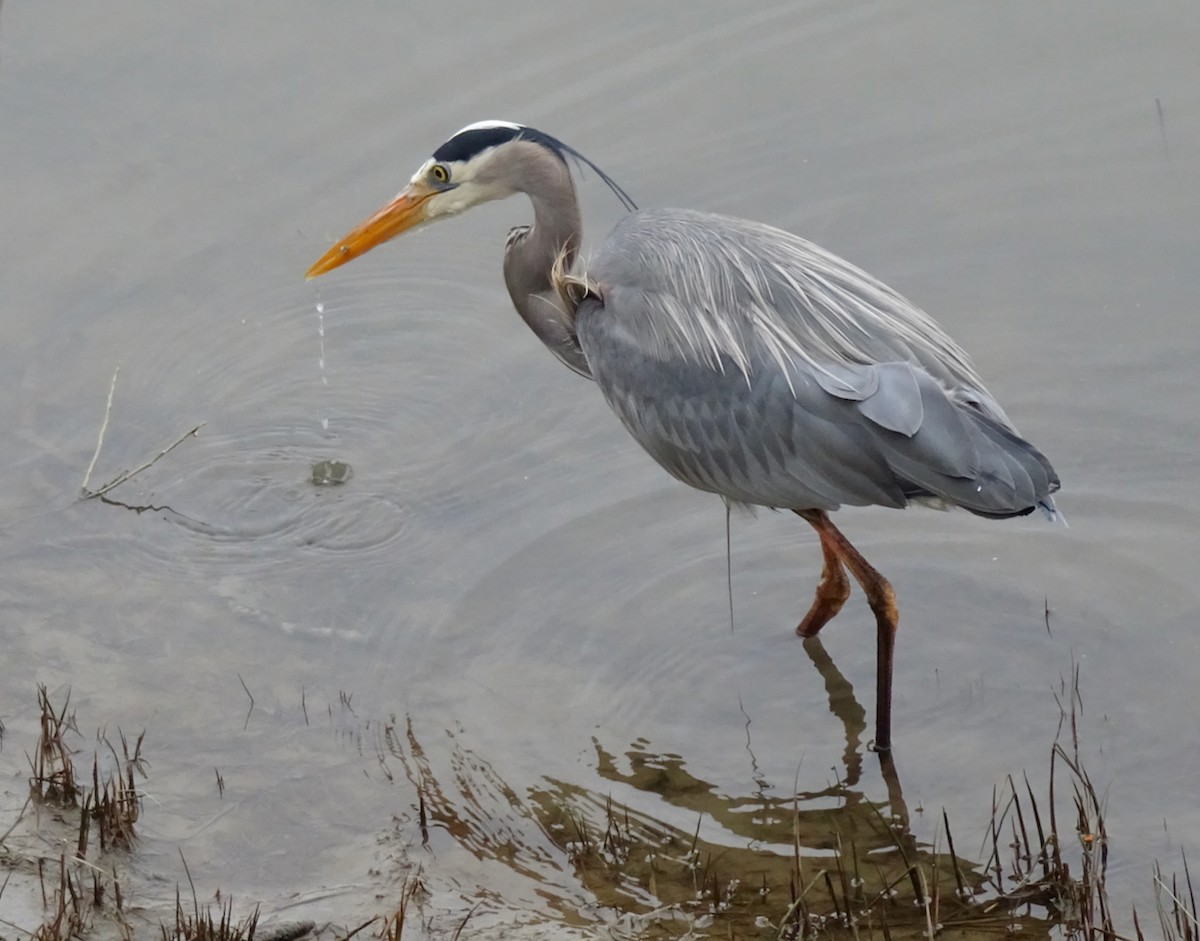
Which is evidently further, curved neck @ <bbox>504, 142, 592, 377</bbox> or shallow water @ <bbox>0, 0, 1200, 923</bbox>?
curved neck @ <bbox>504, 142, 592, 377</bbox>

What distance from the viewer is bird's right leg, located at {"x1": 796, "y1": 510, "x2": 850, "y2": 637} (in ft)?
20.8

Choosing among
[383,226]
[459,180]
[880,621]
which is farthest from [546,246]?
[880,621]

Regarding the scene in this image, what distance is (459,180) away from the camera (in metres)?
6.85

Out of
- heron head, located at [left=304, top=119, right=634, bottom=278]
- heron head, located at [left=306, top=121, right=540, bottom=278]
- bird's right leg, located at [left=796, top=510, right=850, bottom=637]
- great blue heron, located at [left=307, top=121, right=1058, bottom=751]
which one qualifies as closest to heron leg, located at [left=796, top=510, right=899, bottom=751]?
great blue heron, located at [left=307, top=121, right=1058, bottom=751]

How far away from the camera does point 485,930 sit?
4746 mm

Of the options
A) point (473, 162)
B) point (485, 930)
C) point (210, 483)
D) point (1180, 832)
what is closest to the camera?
point (485, 930)

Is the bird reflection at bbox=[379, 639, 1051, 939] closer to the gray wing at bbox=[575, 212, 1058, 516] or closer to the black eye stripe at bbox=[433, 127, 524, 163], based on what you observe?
the gray wing at bbox=[575, 212, 1058, 516]

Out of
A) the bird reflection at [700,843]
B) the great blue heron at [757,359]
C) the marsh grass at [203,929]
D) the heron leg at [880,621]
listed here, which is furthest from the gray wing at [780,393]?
the marsh grass at [203,929]

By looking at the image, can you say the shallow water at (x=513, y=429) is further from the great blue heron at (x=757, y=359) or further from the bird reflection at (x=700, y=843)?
the great blue heron at (x=757, y=359)

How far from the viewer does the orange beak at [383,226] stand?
6902 mm

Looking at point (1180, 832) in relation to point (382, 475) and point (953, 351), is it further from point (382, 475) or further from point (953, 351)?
point (382, 475)

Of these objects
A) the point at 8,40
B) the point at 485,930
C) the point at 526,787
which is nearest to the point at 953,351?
the point at 526,787

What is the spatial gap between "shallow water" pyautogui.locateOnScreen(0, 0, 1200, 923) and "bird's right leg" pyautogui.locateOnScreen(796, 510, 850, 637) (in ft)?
0.28

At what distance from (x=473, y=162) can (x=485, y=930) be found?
3.19 metres
